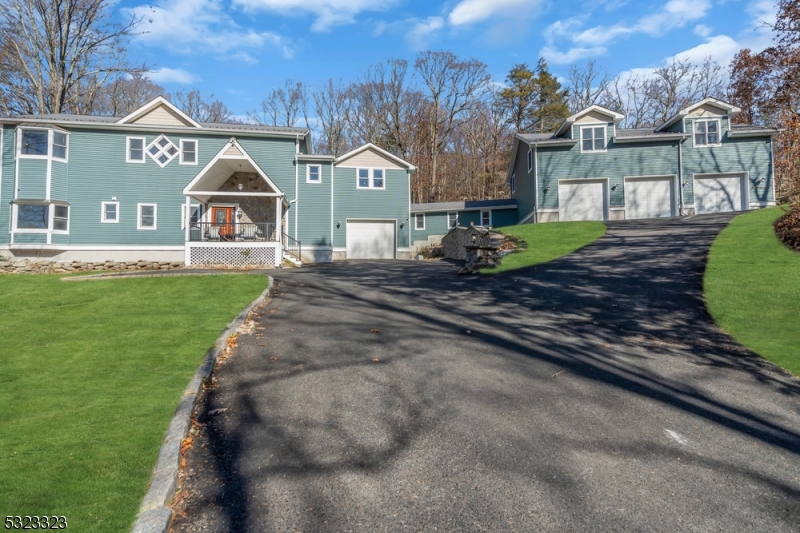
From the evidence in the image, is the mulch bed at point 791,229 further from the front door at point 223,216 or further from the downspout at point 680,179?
the front door at point 223,216

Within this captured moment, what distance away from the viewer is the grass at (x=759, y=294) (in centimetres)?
710

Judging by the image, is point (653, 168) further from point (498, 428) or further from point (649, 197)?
point (498, 428)

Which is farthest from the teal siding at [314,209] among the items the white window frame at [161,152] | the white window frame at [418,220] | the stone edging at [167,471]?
the stone edging at [167,471]

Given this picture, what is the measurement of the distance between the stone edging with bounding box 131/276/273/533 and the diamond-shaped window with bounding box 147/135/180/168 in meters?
19.6

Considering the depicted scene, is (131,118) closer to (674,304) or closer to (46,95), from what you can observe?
(46,95)

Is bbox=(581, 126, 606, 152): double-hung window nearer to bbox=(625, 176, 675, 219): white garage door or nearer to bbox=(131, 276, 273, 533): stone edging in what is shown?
bbox=(625, 176, 675, 219): white garage door

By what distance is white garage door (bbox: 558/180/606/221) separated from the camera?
26344mm

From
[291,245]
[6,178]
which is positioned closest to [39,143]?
[6,178]

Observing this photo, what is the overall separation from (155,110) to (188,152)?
2600mm

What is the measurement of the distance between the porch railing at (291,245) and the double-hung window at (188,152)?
5.62m

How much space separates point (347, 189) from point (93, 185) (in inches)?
479

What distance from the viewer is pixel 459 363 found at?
651 centimetres

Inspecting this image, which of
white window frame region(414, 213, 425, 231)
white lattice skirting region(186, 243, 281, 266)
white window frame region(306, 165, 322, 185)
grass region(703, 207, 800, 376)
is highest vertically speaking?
white window frame region(306, 165, 322, 185)

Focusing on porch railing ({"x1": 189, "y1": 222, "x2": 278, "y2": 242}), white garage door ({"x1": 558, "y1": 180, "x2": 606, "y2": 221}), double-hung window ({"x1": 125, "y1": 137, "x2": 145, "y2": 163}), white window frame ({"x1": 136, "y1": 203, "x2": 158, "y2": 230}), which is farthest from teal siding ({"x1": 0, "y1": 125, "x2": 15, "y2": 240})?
white garage door ({"x1": 558, "y1": 180, "x2": 606, "y2": 221})
